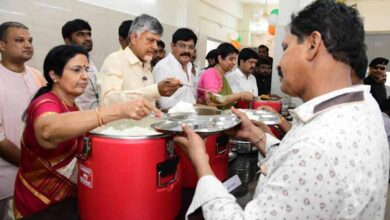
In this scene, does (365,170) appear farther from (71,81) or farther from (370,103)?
(71,81)

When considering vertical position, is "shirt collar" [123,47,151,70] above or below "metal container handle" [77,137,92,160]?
above

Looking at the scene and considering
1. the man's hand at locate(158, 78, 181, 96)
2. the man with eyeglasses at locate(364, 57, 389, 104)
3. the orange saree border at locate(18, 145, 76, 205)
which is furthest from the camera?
the man with eyeglasses at locate(364, 57, 389, 104)

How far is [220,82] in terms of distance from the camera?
8.20 feet

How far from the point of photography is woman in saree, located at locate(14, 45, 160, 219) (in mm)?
943

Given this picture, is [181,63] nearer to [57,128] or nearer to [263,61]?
[57,128]

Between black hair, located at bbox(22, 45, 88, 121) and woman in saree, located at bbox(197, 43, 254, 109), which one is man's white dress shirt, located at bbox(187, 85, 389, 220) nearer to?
black hair, located at bbox(22, 45, 88, 121)

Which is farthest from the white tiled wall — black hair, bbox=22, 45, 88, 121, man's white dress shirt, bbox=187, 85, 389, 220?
man's white dress shirt, bbox=187, 85, 389, 220

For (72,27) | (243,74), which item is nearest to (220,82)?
(243,74)

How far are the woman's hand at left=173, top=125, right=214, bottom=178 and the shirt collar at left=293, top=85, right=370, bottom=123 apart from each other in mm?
274

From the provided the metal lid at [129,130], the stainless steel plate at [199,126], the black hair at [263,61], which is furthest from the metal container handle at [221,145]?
the black hair at [263,61]

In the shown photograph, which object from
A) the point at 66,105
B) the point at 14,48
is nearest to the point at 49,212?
the point at 66,105

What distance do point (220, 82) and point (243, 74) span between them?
27.5 inches

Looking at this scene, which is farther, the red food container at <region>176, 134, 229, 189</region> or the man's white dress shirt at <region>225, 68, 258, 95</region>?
the man's white dress shirt at <region>225, 68, 258, 95</region>

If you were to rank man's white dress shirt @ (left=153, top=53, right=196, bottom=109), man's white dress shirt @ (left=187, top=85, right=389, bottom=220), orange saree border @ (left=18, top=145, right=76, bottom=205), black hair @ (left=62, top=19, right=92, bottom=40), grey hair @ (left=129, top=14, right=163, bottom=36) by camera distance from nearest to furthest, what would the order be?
man's white dress shirt @ (left=187, top=85, right=389, bottom=220), orange saree border @ (left=18, top=145, right=76, bottom=205), grey hair @ (left=129, top=14, right=163, bottom=36), man's white dress shirt @ (left=153, top=53, right=196, bottom=109), black hair @ (left=62, top=19, right=92, bottom=40)
